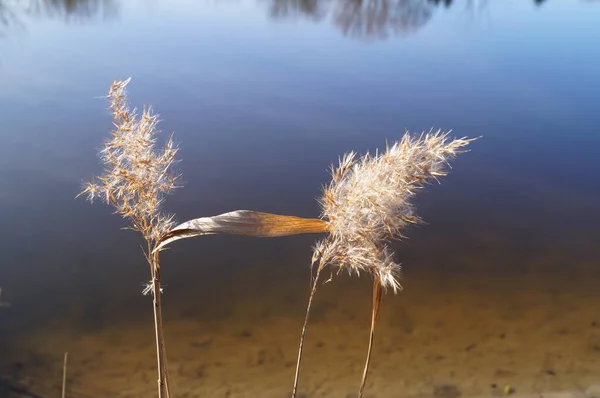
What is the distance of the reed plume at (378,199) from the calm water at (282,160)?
1.69 metres

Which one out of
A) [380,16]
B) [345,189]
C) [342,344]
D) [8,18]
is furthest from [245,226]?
[380,16]

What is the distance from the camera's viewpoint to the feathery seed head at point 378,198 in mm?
1269

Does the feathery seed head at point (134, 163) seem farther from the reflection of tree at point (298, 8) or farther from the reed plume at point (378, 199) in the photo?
the reflection of tree at point (298, 8)

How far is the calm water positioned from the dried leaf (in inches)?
65.1

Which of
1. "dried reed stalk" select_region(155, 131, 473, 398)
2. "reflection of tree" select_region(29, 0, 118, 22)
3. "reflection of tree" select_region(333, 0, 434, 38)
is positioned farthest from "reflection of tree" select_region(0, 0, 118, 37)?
"dried reed stalk" select_region(155, 131, 473, 398)

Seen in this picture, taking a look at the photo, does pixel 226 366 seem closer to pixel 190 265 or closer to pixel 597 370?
pixel 190 265

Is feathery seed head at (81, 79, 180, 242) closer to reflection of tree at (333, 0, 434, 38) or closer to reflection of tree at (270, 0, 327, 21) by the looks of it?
reflection of tree at (333, 0, 434, 38)

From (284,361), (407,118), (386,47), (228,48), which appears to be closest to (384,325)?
(284,361)

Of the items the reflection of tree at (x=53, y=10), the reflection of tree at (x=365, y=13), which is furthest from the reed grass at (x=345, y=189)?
the reflection of tree at (x=365, y=13)

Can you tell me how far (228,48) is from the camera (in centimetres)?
814

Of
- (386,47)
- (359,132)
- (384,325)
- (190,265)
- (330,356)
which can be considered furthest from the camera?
(386,47)

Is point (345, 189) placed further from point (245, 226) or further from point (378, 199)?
point (245, 226)

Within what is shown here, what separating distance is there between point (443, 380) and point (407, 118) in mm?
3757

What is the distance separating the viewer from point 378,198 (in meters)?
1.28
